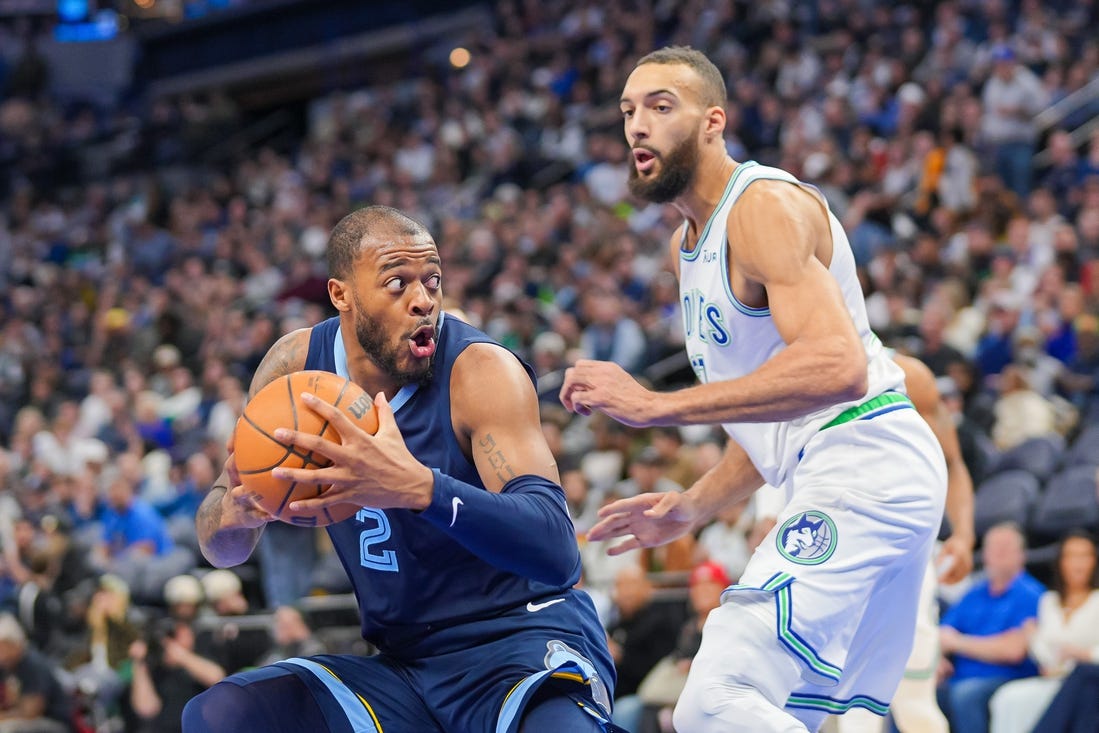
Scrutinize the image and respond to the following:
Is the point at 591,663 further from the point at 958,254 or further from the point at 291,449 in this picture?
the point at 958,254

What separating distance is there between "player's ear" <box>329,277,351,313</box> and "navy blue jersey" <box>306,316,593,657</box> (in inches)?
11.5

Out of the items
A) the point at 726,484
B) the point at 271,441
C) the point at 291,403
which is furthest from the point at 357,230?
the point at 726,484

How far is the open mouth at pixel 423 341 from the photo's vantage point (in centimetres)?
373

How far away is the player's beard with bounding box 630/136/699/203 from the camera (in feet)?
13.3

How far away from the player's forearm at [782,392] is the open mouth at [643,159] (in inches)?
32.3

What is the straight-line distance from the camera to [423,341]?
3770mm

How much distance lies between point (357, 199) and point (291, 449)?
622 inches

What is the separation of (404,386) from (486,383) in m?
0.28

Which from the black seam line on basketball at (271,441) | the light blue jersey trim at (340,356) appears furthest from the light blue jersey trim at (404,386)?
the black seam line on basketball at (271,441)

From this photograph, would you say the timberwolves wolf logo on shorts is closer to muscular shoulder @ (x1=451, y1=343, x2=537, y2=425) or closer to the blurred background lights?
muscular shoulder @ (x1=451, y1=343, x2=537, y2=425)

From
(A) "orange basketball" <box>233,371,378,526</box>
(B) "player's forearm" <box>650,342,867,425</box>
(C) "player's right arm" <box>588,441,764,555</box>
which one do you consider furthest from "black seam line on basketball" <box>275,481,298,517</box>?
(C) "player's right arm" <box>588,441,764,555</box>

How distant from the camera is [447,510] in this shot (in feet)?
10.4

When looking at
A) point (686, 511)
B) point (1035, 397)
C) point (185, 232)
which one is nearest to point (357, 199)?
point (185, 232)

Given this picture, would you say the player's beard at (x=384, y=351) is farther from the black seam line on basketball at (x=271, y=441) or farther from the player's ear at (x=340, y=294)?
the black seam line on basketball at (x=271, y=441)
